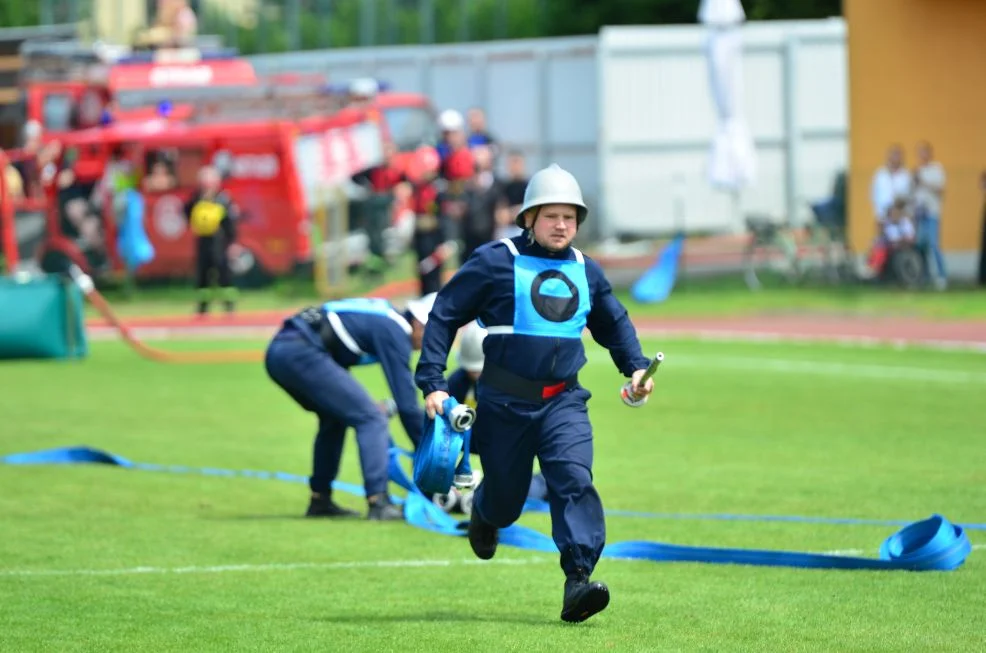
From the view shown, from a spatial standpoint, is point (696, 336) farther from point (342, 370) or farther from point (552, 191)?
point (552, 191)

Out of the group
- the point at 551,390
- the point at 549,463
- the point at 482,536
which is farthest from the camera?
the point at 482,536

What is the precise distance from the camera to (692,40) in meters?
38.3

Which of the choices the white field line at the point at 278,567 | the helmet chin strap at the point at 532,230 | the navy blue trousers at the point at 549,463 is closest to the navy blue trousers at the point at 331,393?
the white field line at the point at 278,567

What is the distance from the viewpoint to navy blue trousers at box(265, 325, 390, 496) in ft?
39.0

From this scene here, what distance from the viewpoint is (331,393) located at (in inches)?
469

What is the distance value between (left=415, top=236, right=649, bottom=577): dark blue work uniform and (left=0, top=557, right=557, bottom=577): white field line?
5.28ft

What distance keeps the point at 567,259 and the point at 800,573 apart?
2.22 meters

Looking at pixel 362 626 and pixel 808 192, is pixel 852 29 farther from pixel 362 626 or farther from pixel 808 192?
pixel 362 626

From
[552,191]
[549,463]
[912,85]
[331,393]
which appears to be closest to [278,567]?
[331,393]

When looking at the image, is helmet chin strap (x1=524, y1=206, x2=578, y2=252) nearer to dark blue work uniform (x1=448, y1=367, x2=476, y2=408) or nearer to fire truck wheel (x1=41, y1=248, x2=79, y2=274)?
dark blue work uniform (x1=448, y1=367, x2=476, y2=408)

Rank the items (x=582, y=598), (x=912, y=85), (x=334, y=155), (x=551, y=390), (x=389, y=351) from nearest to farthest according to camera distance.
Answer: (x=582, y=598), (x=551, y=390), (x=389, y=351), (x=912, y=85), (x=334, y=155)

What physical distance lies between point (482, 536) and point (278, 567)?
1.63 m

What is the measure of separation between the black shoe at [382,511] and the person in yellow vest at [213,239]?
16880mm

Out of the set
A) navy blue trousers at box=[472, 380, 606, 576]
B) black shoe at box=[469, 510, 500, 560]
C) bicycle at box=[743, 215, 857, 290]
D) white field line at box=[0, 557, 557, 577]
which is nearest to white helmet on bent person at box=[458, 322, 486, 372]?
white field line at box=[0, 557, 557, 577]
